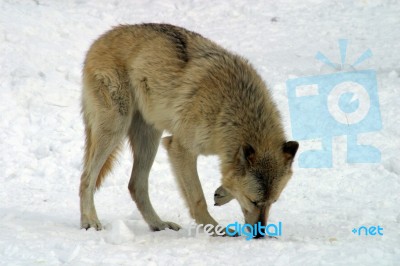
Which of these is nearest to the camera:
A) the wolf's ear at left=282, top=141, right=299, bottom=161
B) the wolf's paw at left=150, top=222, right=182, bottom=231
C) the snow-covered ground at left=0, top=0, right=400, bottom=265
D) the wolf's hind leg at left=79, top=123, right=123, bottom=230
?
the snow-covered ground at left=0, top=0, right=400, bottom=265

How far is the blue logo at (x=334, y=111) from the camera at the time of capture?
816cm

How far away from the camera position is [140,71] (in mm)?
6102

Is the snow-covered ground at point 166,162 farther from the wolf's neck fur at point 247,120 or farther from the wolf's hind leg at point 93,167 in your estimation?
the wolf's neck fur at point 247,120

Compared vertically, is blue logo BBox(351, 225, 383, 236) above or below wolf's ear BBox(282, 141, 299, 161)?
below

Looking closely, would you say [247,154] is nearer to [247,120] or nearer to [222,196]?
[247,120]

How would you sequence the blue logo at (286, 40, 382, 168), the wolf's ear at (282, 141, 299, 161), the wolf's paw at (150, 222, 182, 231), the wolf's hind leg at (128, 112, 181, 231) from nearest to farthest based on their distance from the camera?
the wolf's ear at (282, 141, 299, 161)
the wolf's paw at (150, 222, 182, 231)
the wolf's hind leg at (128, 112, 181, 231)
the blue logo at (286, 40, 382, 168)

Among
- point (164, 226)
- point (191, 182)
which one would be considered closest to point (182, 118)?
point (191, 182)

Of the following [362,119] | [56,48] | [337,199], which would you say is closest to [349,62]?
[362,119]

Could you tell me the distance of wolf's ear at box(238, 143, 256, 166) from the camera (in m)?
5.05

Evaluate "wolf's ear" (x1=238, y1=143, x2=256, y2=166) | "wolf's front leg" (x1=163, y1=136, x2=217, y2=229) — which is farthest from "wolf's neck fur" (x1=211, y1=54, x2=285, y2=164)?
"wolf's front leg" (x1=163, y1=136, x2=217, y2=229)

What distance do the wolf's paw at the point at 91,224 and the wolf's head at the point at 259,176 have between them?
1.55 meters

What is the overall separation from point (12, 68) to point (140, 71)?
14.6 ft

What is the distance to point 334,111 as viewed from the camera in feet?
30.3

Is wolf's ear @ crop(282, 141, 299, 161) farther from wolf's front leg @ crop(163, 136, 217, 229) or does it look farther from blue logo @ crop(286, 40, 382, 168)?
blue logo @ crop(286, 40, 382, 168)
